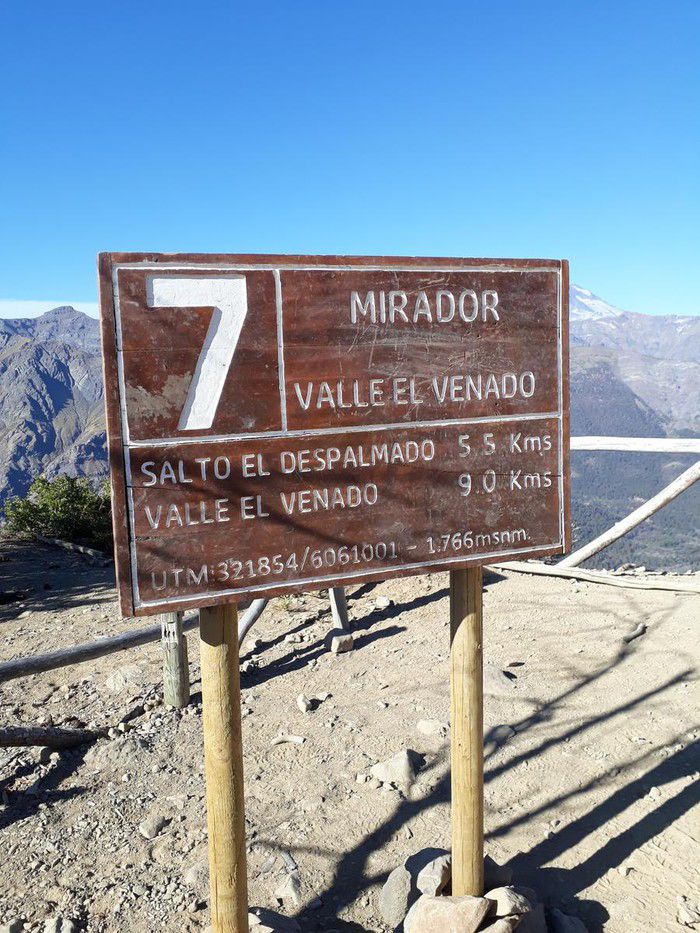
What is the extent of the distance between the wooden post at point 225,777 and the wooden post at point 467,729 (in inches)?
37.6

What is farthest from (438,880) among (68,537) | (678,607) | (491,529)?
(68,537)

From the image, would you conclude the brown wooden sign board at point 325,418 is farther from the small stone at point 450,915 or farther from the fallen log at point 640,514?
the fallen log at point 640,514

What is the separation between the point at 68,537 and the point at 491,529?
430 inches

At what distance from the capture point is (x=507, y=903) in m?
3.02

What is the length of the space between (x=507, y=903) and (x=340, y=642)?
11.5 feet

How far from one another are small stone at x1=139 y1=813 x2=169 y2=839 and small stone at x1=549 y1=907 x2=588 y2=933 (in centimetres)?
219

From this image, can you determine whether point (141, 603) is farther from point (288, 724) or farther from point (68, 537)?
point (68, 537)

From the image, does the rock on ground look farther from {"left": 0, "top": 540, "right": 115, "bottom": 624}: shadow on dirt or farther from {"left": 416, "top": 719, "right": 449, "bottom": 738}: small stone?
{"left": 0, "top": 540, "right": 115, "bottom": 624}: shadow on dirt

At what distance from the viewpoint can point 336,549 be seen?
2680 millimetres

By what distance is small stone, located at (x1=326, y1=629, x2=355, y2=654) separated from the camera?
6.44m

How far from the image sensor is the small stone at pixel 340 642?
6.44 meters

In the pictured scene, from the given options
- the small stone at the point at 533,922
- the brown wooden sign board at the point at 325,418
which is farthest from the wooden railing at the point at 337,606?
the small stone at the point at 533,922

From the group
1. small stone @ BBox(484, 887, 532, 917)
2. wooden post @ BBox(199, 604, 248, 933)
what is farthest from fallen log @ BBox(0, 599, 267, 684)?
small stone @ BBox(484, 887, 532, 917)

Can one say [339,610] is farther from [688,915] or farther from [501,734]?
[688,915]
